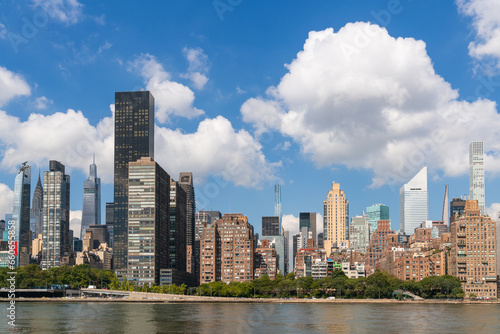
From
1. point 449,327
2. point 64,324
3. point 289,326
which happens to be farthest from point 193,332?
point 449,327

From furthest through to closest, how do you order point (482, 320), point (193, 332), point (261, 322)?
1. point (482, 320)
2. point (261, 322)
3. point (193, 332)

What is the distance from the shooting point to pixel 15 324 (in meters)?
130

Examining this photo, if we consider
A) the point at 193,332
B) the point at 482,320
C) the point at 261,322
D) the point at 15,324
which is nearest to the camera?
the point at 193,332

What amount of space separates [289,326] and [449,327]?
33.2m

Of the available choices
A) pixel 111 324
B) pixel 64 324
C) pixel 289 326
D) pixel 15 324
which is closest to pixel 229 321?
pixel 289 326

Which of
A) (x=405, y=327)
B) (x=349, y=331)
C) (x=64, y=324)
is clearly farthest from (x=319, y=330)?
(x=64, y=324)

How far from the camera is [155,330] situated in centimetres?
12044

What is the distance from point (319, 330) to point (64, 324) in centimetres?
5364

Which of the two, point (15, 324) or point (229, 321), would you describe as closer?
point (15, 324)

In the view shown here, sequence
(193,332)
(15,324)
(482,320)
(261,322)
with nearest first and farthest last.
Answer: (193,332), (15,324), (261,322), (482,320)

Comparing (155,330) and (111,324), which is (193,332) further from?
(111,324)

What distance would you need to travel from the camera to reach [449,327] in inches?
5148

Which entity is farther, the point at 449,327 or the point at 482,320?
the point at 482,320

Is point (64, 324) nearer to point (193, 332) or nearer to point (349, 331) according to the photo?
point (193, 332)
